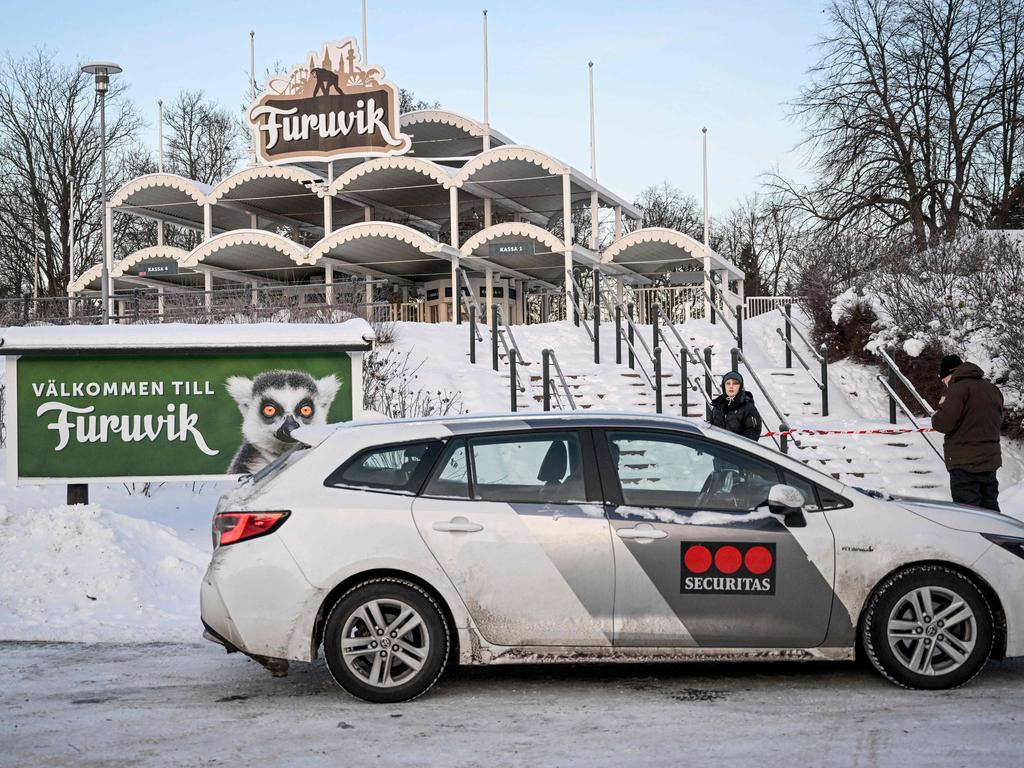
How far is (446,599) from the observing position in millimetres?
5719

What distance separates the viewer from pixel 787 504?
5809mm

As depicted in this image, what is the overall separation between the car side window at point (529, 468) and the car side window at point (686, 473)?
0.23m

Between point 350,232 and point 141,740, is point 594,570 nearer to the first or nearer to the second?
point 141,740

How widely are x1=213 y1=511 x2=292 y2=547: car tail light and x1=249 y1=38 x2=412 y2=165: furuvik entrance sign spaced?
29.7 metres

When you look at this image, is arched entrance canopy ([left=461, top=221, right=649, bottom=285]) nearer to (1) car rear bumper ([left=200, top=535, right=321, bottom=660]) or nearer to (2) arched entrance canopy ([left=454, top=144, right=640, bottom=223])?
(2) arched entrance canopy ([left=454, top=144, right=640, bottom=223])

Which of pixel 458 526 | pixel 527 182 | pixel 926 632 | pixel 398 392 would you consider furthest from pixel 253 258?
pixel 926 632

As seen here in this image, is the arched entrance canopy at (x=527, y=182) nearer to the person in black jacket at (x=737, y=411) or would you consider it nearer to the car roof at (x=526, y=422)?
the person in black jacket at (x=737, y=411)

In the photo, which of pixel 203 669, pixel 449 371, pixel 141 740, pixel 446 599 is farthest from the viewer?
pixel 449 371

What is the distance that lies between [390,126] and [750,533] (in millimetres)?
30354

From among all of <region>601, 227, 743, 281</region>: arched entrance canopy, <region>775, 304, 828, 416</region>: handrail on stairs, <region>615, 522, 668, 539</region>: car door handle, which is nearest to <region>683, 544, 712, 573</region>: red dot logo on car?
<region>615, 522, 668, 539</region>: car door handle

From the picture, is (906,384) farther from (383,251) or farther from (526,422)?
(383,251)

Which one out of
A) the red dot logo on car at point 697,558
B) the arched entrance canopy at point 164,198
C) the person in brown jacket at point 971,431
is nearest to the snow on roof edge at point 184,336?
the person in brown jacket at point 971,431

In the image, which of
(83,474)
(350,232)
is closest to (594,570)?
(83,474)

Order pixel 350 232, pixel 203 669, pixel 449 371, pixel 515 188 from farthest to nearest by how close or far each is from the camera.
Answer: pixel 515 188
pixel 350 232
pixel 449 371
pixel 203 669
